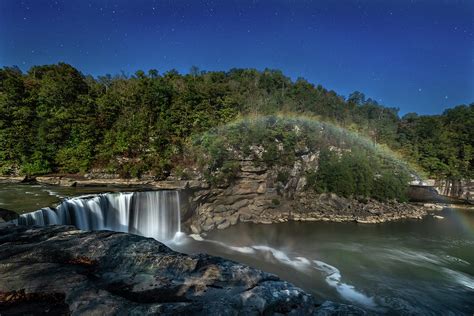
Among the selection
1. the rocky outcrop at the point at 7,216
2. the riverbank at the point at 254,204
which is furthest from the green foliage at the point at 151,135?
the rocky outcrop at the point at 7,216

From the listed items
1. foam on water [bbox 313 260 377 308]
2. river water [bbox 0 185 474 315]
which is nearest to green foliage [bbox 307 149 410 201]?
river water [bbox 0 185 474 315]

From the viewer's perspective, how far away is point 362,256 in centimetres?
1605

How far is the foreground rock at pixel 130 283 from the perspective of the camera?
3.55 metres

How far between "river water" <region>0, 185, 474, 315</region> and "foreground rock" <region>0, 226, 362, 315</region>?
8894 mm

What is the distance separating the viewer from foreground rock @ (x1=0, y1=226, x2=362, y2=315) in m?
3.55

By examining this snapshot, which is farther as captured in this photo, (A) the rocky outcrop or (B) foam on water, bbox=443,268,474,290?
(B) foam on water, bbox=443,268,474,290

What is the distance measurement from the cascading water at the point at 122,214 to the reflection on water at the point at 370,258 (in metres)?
1.99

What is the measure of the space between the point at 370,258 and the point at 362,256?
0.45m

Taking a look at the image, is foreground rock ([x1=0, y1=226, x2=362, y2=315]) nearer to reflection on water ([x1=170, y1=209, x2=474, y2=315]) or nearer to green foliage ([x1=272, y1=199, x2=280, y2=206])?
reflection on water ([x1=170, y1=209, x2=474, y2=315])

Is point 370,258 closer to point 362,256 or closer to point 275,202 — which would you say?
point 362,256

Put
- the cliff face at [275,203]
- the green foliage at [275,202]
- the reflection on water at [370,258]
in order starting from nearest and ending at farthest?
the reflection on water at [370,258], the cliff face at [275,203], the green foliage at [275,202]

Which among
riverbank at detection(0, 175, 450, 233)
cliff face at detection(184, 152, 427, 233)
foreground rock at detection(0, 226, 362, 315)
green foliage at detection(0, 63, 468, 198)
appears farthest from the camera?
green foliage at detection(0, 63, 468, 198)

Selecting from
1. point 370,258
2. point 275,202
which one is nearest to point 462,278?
point 370,258

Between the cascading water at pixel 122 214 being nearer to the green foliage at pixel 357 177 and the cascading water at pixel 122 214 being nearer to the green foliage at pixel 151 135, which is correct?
the green foliage at pixel 151 135
